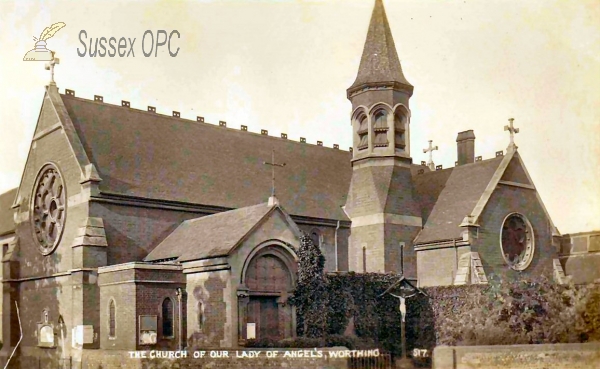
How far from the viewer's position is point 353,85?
151ft

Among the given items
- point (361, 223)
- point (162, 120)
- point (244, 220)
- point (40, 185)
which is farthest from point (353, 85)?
point (40, 185)

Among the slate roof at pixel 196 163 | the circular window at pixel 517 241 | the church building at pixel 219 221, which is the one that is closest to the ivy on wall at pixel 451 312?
the church building at pixel 219 221

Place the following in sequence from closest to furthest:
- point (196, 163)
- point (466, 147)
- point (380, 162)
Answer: point (196, 163) < point (380, 162) < point (466, 147)

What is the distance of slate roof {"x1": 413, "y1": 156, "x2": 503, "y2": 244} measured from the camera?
43.5 m

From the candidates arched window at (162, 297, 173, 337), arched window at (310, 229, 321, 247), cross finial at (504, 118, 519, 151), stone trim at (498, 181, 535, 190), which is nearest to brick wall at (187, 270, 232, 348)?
arched window at (162, 297, 173, 337)

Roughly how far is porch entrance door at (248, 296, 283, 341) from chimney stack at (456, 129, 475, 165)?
67.7ft

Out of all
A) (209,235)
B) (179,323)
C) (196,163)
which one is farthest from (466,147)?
(179,323)

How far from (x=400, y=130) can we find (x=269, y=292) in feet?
49.4

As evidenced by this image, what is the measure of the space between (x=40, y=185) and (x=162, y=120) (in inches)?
296

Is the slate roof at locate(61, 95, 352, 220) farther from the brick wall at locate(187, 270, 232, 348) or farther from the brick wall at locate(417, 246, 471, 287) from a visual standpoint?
the brick wall at locate(187, 270, 232, 348)

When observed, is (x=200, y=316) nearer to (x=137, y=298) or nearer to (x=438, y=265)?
(x=137, y=298)

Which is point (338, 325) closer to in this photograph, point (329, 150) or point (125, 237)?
point (125, 237)

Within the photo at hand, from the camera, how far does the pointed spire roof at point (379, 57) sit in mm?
45062

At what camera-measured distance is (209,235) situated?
36312 mm
